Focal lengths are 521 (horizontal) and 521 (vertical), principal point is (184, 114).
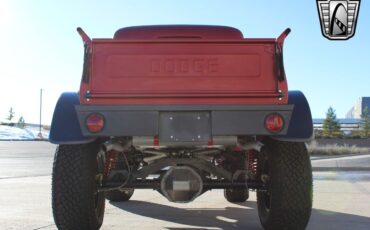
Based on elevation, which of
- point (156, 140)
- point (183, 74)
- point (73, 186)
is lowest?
point (73, 186)

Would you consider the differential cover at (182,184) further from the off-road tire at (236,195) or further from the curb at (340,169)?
the curb at (340,169)

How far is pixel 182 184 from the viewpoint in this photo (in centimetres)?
486

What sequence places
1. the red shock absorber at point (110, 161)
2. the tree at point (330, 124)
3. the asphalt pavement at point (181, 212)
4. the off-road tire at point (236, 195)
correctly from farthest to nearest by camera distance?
the tree at point (330, 124) < the off-road tire at point (236, 195) < the asphalt pavement at point (181, 212) < the red shock absorber at point (110, 161)

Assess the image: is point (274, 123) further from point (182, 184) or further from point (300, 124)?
point (182, 184)

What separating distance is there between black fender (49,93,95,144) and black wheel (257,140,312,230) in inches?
67.2

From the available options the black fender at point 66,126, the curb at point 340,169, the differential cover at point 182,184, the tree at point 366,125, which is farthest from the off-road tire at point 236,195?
the tree at point 366,125

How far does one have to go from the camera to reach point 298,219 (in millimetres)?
4863

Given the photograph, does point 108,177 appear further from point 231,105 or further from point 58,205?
point 231,105

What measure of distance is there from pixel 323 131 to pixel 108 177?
93036mm

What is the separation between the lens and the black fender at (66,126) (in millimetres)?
4559

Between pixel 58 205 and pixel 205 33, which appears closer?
pixel 58 205

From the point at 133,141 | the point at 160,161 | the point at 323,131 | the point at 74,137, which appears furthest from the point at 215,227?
the point at 323,131

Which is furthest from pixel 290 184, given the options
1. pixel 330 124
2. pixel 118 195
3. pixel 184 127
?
pixel 330 124

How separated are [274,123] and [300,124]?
0.28 metres
